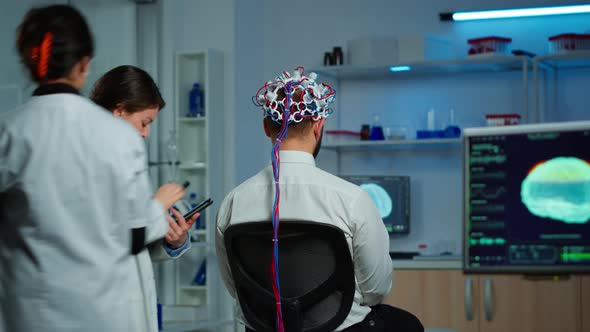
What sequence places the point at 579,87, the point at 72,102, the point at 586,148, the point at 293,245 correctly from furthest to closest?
the point at 579,87
the point at 293,245
the point at 586,148
the point at 72,102

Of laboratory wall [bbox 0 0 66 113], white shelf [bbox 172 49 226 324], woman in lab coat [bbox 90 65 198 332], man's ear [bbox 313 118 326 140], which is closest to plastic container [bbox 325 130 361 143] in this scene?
white shelf [bbox 172 49 226 324]

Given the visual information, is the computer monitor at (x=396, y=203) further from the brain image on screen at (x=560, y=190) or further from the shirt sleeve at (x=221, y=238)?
the brain image on screen at (x=560, y=190)

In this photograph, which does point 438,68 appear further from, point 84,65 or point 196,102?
point 84,65

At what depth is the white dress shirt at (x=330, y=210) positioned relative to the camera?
198 centimetres

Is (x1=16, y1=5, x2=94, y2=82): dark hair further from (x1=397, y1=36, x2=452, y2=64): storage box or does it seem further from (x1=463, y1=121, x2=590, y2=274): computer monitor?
(x1=397, y1=36, x2=452, y2=64): storage box

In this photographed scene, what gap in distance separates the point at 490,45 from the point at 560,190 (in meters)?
3.09

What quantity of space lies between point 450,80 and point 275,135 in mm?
3106

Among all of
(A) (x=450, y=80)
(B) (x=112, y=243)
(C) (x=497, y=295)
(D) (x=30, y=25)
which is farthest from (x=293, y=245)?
(A) (x=450, y=80)

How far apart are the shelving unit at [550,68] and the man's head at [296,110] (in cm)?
266

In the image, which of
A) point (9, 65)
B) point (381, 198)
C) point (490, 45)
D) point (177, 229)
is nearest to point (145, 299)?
point (177, 229)

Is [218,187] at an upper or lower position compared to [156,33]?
lower

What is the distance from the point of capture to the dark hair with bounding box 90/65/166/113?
2.20 metres

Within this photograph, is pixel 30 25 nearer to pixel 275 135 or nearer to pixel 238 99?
pixel 275 135

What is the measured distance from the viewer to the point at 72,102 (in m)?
1.56
